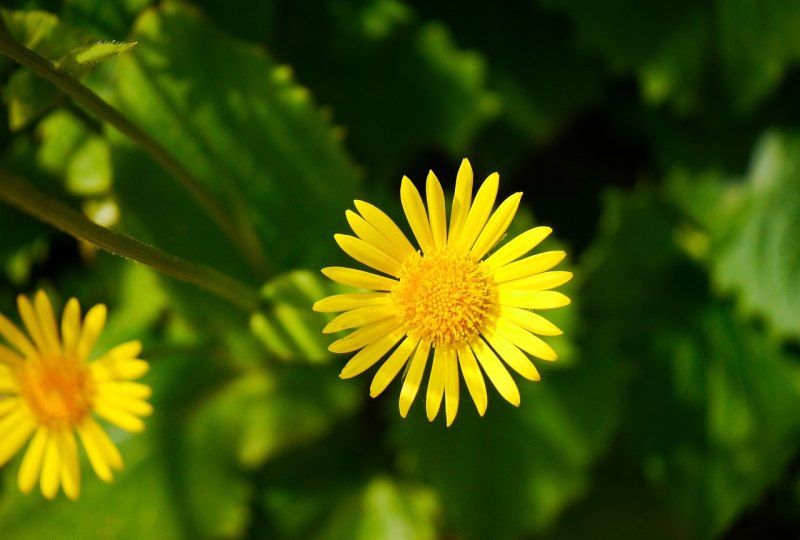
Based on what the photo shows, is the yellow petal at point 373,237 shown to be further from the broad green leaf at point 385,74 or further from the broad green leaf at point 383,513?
the broad green leaf at point 383,513

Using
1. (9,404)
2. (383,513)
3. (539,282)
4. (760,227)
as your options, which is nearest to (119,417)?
(9,404)

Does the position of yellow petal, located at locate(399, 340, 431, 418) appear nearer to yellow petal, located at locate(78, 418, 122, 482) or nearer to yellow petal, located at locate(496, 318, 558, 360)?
yellow petal, located at locate(496, 318, 558, 360)

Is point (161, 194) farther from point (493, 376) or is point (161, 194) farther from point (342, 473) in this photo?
point (342, 473)

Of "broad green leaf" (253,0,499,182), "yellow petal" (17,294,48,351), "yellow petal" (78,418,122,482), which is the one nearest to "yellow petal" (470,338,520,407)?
"yellow petal" (78,418,122,482)

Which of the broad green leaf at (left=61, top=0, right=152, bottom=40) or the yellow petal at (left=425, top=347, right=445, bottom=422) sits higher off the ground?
the broad green leaf at (left=61, top=0, right=152, bottom=40)

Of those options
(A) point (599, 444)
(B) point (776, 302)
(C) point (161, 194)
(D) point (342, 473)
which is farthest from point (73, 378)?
(B) point (776, 302)

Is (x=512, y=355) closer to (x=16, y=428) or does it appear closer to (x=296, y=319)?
(x=296, y=319)
